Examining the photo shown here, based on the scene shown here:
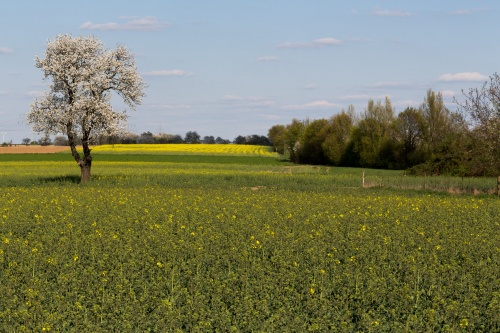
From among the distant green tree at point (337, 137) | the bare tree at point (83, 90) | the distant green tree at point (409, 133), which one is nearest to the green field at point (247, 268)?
the bare tree at point (83, 90)

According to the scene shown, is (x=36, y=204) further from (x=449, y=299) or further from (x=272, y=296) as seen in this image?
(x=449, y=299)

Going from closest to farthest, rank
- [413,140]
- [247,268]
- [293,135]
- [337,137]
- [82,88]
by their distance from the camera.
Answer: [247,268], [82,88], [413,140], [337,137], [293,135]

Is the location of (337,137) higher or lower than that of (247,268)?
higher

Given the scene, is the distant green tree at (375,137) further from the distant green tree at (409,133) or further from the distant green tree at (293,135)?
the distant green tree at (293,135)

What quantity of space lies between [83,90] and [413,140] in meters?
49.3

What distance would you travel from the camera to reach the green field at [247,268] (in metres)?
12.0

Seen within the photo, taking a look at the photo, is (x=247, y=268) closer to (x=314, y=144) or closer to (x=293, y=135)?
(x=314, y=144)

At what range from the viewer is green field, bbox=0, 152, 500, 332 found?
12016mm

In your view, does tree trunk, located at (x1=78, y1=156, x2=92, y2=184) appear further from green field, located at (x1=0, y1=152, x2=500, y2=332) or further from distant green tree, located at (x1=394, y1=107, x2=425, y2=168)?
distant green tree, located at (x1=394, y1=107, x2=425, y2=168)

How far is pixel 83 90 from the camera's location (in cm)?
4900

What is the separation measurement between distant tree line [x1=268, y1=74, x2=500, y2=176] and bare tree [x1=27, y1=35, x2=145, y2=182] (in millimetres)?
25139

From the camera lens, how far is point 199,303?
40.8 feet

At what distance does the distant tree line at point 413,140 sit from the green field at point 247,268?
21.7 metres

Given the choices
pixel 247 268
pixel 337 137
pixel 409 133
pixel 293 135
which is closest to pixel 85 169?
pixel 247 268
